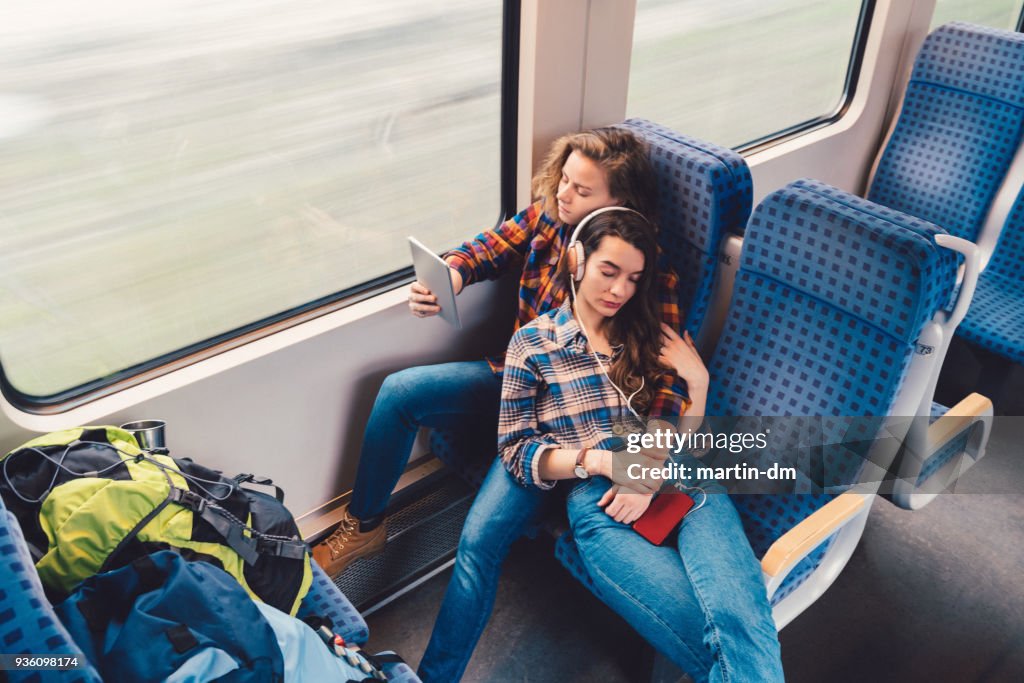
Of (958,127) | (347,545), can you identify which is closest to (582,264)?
(347,545)

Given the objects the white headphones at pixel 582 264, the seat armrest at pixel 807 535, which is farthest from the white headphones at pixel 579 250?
the seat armrest at pixel 807 535

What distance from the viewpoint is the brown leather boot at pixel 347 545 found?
2215 millimetres

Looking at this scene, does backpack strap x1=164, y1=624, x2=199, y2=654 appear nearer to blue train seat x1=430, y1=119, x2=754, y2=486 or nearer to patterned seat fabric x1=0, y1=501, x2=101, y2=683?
patterned seat fabric x1=0, y1=501, x2=101, y2=683

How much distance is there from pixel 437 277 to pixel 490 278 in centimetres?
28

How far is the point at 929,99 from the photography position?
3.01m

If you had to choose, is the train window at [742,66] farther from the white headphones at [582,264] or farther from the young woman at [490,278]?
the white headphones at [582,264]

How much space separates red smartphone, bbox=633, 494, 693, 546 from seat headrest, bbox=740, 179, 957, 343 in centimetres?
57

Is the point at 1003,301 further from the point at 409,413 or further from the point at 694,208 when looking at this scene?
the point at 409,413

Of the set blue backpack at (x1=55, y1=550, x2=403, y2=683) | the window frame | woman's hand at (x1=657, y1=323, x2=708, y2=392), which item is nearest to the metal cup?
blue backpack at (x1=55, y1=550, x2=403, y2=683)

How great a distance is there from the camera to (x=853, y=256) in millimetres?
1708

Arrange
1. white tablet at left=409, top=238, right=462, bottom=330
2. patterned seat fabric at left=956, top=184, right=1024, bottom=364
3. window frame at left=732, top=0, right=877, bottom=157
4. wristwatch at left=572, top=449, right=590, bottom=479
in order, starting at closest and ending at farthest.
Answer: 1. wristwatch at left=572, top=449, right=590, bottom=479
2. white tablet at left=409, top=238, right=462, bottom=330
3. patterned seat fabric at left=956, top=184, right=1024, bottom=364
4. window frame at left=732, top=0, right=877, bottom=157

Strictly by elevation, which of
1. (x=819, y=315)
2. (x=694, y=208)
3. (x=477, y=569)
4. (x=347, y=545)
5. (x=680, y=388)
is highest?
(x=694, y=208)

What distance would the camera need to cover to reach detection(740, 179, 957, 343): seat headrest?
64.1 inches

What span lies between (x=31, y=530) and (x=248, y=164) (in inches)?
37.7
